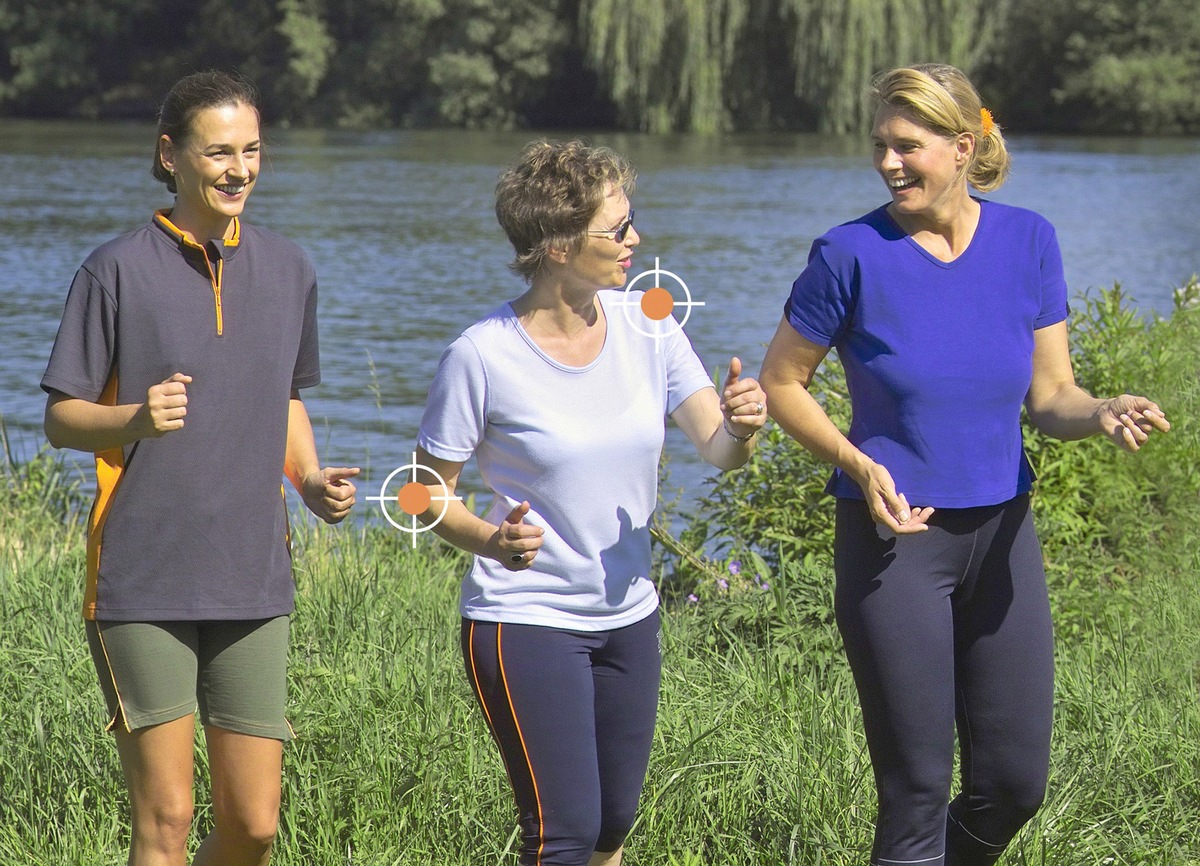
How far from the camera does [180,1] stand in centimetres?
6303

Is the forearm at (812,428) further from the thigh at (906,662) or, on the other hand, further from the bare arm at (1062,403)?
the bare arm at (1062,403)

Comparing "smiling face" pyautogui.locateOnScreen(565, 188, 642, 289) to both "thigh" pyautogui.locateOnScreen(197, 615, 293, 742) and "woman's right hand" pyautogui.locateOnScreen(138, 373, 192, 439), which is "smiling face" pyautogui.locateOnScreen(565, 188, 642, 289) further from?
"thigh" pyautogui.locateOnScreen(197, 615, 293, 742)

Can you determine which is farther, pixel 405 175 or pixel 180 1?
pixel 180 1

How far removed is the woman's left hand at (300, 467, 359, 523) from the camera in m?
3.14

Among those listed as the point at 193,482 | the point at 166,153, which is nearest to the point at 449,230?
the point at 166,153


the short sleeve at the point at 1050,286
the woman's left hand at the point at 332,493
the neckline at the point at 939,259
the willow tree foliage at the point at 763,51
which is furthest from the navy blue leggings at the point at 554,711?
the willow tree foliage at the point at 763,51

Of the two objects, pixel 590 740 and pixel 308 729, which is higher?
pixel 590 740

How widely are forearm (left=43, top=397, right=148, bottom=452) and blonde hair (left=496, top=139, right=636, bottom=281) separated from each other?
0.80 m

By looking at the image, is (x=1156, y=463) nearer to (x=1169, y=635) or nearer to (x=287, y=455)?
(x=1169, y=635)

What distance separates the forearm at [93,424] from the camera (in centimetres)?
299

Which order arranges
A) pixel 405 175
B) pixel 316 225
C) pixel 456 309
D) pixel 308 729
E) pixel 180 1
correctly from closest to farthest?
pixel 308 729
pixel 456 309
pixel 316 225
pixel 405 175
pixel 180 1

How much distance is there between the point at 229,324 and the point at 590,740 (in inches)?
42.1

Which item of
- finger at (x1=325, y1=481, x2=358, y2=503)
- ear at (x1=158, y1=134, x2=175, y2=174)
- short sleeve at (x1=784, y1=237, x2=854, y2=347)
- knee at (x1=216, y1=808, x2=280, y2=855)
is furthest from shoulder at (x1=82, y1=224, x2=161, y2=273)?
short sleeve at (x1=784, y1=237, x2=854, y2=347)

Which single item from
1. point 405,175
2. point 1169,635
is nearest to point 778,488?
point 1169,635
